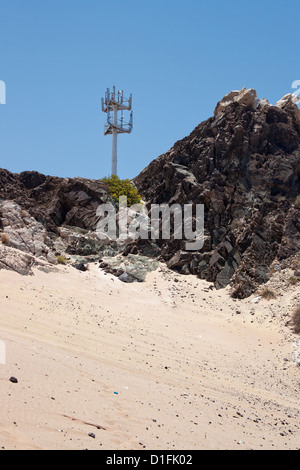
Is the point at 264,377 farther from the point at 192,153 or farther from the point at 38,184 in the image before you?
the point at 38,184

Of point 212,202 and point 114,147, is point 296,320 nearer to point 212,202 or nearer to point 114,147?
point 212,202

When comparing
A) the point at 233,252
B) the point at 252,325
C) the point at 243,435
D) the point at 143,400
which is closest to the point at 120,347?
the point at 143,400

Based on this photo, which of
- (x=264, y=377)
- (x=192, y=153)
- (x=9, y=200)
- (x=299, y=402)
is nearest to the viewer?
(x=299, y=402)

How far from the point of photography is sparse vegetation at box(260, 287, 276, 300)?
14.6m

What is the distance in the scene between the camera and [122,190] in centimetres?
2202

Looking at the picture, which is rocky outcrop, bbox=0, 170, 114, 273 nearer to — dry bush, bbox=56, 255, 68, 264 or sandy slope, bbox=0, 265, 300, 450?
dry bush, bbox=56, 255, 68, 264

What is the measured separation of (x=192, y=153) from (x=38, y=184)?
302 inches

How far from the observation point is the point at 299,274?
49.4 ft

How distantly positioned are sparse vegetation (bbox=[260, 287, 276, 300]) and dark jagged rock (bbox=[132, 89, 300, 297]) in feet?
1.80

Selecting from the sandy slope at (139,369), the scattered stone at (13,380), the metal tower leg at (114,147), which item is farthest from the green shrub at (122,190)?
the scattered stone at (13,380)

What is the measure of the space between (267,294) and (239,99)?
10.9 metres

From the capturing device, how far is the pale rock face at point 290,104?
21.4 meters

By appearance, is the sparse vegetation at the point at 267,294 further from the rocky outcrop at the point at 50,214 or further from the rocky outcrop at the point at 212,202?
the rocky outcrop at the point at 50,214

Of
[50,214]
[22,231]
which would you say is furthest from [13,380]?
[50,214]
